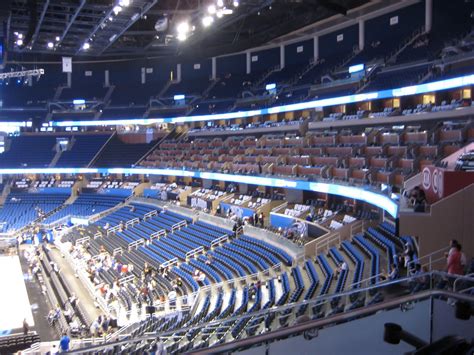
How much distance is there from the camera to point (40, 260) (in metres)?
27.8

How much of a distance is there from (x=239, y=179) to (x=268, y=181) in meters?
3.50

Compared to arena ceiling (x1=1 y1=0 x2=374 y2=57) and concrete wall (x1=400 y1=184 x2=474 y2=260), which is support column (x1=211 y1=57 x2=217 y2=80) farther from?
concrete wall (x1=400 y1=184 x2=474 y2=260)

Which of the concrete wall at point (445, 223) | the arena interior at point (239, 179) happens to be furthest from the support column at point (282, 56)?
the concrete wall at point (445, 223)

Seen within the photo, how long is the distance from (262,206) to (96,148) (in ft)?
76.3

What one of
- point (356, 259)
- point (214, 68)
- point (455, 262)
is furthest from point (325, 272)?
point (214, 68)

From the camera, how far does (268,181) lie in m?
27.3

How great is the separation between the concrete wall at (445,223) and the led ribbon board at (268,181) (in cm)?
192

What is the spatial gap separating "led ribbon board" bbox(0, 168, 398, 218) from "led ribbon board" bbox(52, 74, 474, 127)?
5.06m

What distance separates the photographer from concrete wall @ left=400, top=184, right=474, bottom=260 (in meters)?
10.0

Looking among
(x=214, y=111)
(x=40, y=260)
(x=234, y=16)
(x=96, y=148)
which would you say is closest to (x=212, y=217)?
(x=40, y=260)

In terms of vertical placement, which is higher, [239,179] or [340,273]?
[239,179]

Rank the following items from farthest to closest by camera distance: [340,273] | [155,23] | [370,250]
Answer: [155,23]
[370,250]
[340,273]

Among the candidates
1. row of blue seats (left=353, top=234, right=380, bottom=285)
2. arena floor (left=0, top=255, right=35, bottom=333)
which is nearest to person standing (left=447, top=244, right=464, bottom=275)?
row of blue seats (left=353, top=234, right=380, bottom=285)

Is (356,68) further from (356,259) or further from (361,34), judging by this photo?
(356,259)
